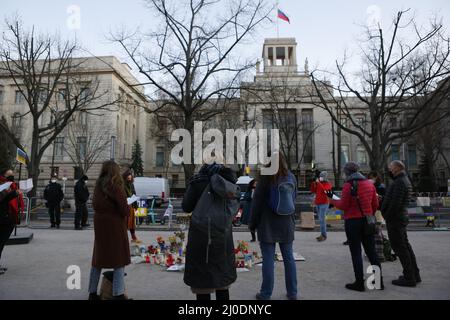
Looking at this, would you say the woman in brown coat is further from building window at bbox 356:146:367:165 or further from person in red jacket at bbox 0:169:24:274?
building window at bbox 356:146:367:165

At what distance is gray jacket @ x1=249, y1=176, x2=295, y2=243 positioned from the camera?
4422mm

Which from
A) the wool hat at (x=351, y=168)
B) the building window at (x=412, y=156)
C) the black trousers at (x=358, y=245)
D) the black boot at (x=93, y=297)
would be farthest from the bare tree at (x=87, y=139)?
the building window at (x=412, y=156)

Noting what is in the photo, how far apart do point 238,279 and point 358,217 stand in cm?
229

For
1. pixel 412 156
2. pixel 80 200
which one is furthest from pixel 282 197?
pixel 412 156

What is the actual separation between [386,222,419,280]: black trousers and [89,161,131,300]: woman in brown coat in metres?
4.28

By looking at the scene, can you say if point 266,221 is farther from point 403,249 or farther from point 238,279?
point 403,249

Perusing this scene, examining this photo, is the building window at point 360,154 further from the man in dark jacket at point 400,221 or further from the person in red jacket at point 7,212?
the person in red jacket at point 7,212

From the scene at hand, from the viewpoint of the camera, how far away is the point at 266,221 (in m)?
4.49

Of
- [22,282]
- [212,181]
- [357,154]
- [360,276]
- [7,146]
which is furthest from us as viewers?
[357,154]

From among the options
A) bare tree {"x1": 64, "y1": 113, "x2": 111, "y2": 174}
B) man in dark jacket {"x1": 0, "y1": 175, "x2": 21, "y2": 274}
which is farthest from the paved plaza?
bare tree {"x1": 64, "y1": 113, "x2": 111, "y2": 174}
